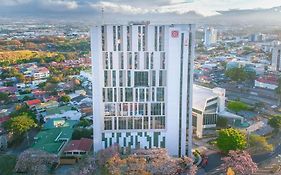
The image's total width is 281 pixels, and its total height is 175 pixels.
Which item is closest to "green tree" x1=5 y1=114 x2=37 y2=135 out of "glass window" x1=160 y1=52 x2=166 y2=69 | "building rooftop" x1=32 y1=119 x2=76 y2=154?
"building rooftop" x1=32 y1=119 x2=76 y2=154

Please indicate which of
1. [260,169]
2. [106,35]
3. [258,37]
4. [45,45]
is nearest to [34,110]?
[106,35]

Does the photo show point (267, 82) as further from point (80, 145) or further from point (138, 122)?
point (80, 145)

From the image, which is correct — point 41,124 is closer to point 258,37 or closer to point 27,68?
point 27,68

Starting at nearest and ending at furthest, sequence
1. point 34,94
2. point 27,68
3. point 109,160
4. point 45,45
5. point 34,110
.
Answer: point 109,160 < point 34,110 < point 34,94 < point 27,68 < point 45,45

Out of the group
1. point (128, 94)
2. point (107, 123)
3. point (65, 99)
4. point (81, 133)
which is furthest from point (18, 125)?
point (65, 99)

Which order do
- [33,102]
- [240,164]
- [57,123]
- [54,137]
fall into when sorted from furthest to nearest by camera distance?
1. [33,102]
2. [57,123]
3. [54,137]
4. [240,164]

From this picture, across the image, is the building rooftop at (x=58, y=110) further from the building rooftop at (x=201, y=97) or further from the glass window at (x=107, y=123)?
the building rooftop at (x=201, y=97)

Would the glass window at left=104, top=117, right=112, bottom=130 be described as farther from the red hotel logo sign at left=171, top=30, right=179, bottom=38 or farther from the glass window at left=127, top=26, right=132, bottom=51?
the red hotel logo sign at left=171, top=30, right=179, bottom=38

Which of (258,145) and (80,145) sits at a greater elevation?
(80,145)
